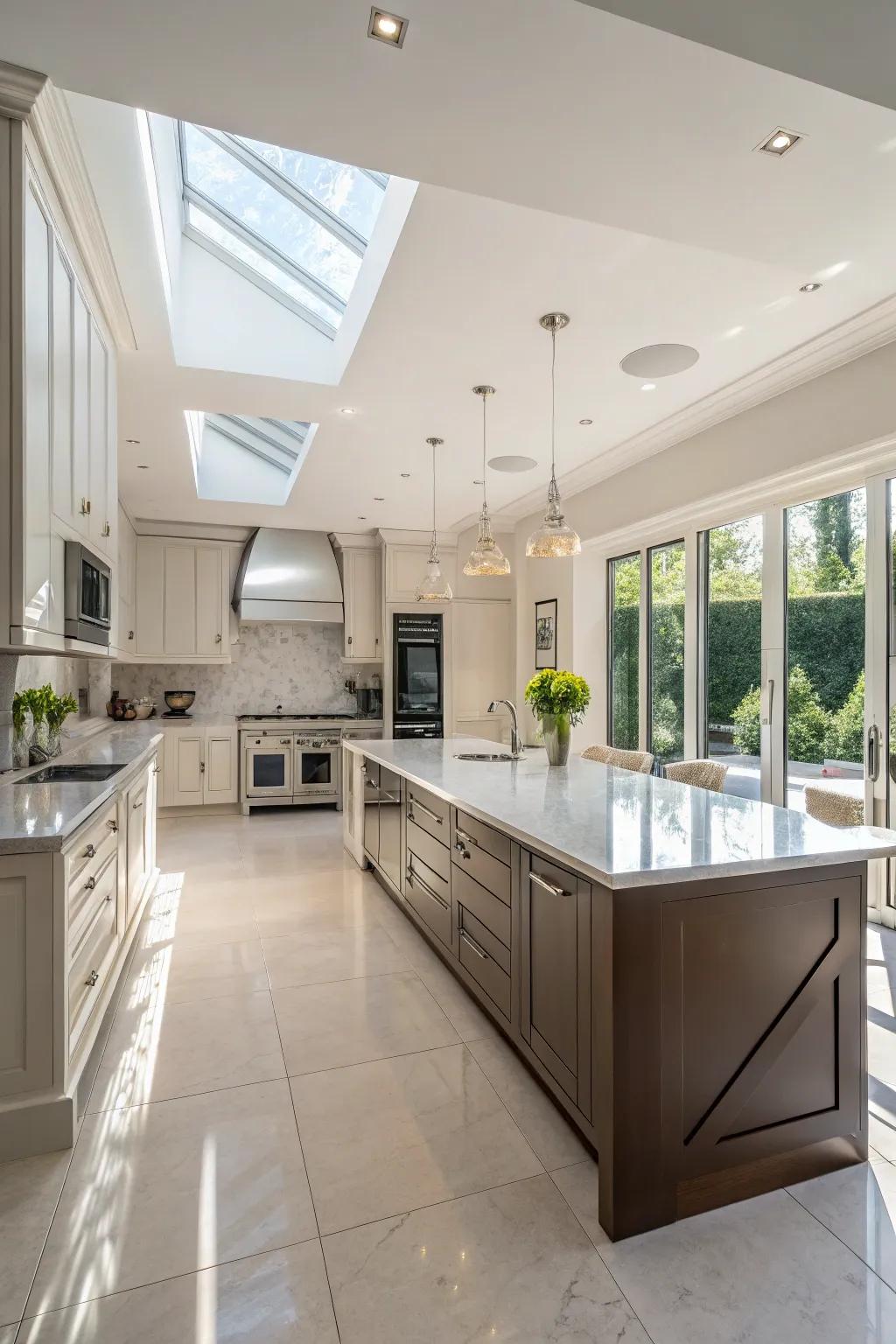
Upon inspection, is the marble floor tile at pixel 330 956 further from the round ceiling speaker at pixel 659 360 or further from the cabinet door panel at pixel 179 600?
the cabinet door panel at pixel 179 600

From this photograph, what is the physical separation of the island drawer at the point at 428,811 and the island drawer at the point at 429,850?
0.03 meters

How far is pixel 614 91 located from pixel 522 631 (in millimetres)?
5120

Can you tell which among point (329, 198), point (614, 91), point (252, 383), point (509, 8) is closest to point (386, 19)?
point (509, 8)

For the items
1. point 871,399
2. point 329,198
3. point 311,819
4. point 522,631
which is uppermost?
point 329,198

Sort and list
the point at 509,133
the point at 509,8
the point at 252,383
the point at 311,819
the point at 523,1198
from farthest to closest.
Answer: the point at 311,819 → the point at 252,383 → the point at 509,133 → the point at 523,1198 → the point at 509,8

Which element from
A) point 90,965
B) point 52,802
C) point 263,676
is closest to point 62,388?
point 52,802

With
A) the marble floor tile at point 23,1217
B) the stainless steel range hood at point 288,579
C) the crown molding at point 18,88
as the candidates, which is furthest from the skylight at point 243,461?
the marble floor tile at point 23,1217

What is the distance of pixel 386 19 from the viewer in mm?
1485

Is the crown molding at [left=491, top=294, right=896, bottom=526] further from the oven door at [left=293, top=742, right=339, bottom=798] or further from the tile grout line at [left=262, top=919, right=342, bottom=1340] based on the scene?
the tile grout line at [left=262, top=919, right=342, bottom=1340]

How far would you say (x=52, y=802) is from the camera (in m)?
2.15

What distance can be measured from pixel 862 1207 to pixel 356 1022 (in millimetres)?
1557

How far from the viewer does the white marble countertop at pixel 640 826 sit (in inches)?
62.3

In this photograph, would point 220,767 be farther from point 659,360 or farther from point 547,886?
point 547,886

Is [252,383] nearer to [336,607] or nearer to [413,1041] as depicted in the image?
[413,1041]
